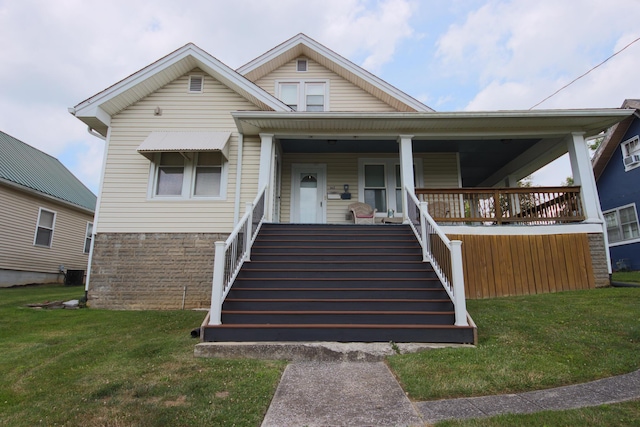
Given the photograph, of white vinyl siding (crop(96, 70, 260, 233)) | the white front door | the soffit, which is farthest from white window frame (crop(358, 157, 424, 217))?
white vinyl siding (crop(96, 70, 260, 233))

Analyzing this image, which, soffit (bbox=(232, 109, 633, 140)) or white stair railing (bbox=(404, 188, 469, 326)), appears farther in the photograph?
soffit (bbox=(232, 109, 633, 140))

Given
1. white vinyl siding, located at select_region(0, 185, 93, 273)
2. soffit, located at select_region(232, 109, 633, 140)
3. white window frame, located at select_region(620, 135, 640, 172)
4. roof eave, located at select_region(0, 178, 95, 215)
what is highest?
white window frame, located at select_region(620, 135, 640, 172)

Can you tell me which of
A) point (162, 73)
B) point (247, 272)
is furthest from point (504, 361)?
point (162, 73)

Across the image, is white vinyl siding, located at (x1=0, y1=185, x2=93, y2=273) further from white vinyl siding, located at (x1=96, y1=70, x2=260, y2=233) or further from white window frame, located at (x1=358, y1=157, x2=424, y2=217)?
white window frame, located at (x1=358, y1=157, x2=424, y2=217)

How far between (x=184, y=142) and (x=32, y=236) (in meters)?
8.83

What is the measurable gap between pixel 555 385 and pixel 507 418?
93 cm

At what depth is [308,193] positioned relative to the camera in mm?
10102

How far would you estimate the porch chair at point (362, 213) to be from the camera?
30.3ft

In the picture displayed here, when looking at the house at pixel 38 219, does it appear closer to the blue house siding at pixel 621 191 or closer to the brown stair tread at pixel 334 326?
the brown stair tread at pixel 334 326

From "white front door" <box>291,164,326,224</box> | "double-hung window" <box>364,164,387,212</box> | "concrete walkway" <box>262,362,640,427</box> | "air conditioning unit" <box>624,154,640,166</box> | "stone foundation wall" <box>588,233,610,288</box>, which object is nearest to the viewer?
"concrete walkway" <box>262,362,640,427</box>

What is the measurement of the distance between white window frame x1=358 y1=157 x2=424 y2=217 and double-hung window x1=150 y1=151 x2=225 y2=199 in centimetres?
393

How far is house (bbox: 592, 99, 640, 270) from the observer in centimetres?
1270

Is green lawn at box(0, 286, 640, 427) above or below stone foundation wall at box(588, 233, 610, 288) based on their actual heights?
below

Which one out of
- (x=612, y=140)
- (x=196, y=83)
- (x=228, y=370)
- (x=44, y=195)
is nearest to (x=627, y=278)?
(x=612, y=140)
